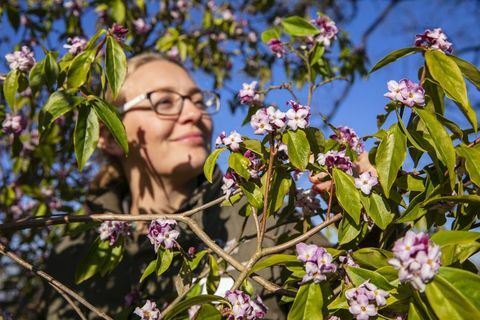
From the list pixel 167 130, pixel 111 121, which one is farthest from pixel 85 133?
pixel 167 130

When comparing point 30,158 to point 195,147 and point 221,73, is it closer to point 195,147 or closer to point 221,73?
Answer: point 195,147

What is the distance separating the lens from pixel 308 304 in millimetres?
950

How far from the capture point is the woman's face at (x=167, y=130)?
213 cm

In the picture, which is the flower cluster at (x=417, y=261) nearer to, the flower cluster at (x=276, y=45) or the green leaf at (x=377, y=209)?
the green leaf at (x=377, y=209)

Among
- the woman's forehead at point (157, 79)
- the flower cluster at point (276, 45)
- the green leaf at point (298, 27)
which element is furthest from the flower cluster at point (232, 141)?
the woman's forehead at point (157, 79)

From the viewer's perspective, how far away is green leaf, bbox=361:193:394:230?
3.55 ft

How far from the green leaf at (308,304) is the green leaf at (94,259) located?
29.5 inches

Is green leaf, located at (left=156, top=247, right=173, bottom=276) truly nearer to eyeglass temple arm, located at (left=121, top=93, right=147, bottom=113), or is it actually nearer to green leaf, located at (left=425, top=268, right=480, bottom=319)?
green leaf, located at (left=425, top=268, right=480, bottom=319)

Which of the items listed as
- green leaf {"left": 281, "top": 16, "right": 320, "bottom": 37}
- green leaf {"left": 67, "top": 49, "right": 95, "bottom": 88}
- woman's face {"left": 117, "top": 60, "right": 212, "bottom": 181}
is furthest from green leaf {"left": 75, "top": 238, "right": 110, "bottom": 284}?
green leaf {"left": 281, "top": 16, "right": 320, "bottom": 37}

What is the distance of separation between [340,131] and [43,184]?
2237mm

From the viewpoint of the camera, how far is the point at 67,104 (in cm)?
130

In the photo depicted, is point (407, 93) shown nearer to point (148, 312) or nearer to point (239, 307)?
point (239, 307)

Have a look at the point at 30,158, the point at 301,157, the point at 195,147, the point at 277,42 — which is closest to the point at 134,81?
the point at 195,147

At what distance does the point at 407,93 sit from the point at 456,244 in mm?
308
